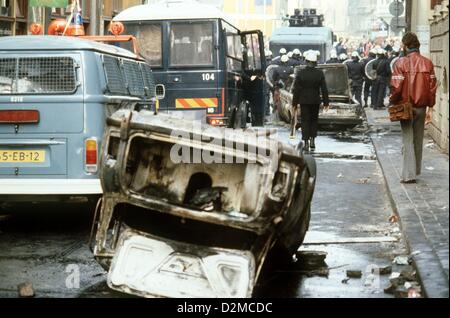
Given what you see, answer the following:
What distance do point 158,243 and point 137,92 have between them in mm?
4994

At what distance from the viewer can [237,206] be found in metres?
7.71

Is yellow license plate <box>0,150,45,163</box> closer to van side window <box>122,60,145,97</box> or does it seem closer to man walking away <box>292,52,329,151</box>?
van side window <box>122,60,145,97</box>

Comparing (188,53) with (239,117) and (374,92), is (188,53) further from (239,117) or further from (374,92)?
(374,92)

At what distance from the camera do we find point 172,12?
2108 centimetres

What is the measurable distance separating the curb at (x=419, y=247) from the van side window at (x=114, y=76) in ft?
10.7

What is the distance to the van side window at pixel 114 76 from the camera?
36.2ft

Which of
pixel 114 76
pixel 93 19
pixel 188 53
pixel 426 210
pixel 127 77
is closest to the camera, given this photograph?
pixel 426 210

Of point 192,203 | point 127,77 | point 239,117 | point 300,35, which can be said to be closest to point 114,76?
point 127,77

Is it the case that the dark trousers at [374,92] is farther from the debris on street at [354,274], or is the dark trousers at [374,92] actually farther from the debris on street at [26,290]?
the debris on street at [26,290]

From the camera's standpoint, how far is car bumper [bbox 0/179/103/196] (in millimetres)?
10477

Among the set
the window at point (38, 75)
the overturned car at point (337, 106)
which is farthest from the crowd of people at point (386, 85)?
the window at point (38, 75)

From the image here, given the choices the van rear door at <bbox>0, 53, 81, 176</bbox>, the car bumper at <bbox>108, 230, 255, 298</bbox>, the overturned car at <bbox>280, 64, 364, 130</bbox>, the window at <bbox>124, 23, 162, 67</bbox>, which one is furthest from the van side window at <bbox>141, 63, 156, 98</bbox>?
the overturned car at <bbox>280, 64, 364, 130</bbox>

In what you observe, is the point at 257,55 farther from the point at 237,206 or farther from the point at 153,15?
the point at 237,206

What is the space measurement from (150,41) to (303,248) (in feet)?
39.5
